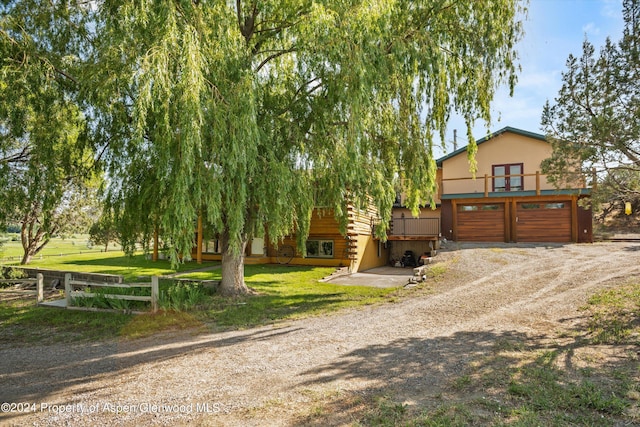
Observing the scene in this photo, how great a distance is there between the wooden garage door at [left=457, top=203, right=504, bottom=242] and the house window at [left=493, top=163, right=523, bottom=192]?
1687 mm

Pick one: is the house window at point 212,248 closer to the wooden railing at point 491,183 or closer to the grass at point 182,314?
the grass at point 182,314

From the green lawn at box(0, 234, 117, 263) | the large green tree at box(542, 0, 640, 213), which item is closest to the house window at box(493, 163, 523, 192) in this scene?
the large green tree at box(542, 0, 640, 213)

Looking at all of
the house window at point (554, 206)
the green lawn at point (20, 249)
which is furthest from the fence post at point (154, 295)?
the house window at point (554, 206)

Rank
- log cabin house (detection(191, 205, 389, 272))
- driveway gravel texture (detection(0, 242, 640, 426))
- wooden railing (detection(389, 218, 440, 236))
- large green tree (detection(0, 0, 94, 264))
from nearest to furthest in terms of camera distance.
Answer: driveway gravel texture (detection(0, 242, 640, 426)) → large green tree (detection(0, 0, 94, 264)) → log cabin house (detection(191, 205, 389, 272)) → wooden railing (detection(389, 218, 440, 236))

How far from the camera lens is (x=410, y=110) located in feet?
34.3

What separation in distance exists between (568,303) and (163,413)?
28.2ft

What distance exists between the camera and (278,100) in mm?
10102

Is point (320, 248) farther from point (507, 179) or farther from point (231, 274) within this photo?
point (507, 179)

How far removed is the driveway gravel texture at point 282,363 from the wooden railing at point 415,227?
11117 mm

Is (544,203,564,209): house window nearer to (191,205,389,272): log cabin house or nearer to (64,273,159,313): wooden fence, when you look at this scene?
(191,205,389,272): log cabin house

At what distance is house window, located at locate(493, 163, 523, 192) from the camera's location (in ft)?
64.4

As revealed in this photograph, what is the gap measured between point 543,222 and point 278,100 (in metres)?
14.8

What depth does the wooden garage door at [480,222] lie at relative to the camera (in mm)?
18766

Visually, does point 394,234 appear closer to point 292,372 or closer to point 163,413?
point 292,372
